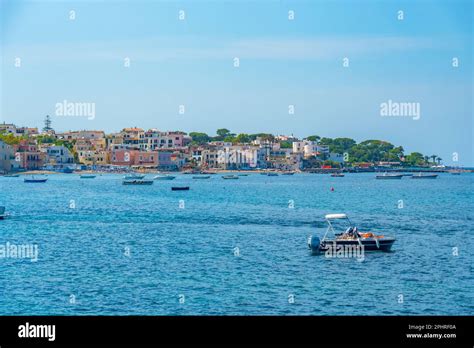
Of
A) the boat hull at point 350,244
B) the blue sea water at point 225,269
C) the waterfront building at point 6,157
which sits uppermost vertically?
the waterfront building at point 6,157

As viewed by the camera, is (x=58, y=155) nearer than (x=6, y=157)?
No

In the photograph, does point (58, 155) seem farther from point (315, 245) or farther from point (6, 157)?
point (315, 245)

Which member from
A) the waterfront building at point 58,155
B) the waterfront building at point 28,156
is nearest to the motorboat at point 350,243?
the waterfront building at point 28,156

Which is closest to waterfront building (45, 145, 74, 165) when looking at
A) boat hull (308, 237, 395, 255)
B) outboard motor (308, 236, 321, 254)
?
outboard motor (308, 236, 321, 254)

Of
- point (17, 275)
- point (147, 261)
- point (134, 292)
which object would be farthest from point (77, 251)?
point (134, 292)

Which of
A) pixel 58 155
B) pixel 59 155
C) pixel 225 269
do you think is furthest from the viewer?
pixel 59 155

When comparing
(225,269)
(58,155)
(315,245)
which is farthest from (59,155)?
(225,269)

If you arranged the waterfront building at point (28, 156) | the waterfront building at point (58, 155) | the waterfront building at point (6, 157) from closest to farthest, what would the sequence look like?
the waterfront building at point (6, 157), the waterfront building at point (28, 156), the waterfront building at point (58, 155)

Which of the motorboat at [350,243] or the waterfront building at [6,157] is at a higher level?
the waterfront building at [6,157]

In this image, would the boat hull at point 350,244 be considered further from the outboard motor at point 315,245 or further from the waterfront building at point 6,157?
the waterfront building at point 6,157

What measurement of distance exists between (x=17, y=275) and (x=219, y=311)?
33.7 feet

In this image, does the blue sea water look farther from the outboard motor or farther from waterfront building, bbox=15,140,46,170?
waterfront building, bbox=15,140,46,170
